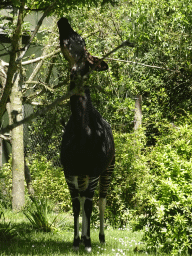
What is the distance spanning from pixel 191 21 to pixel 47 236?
756 cm

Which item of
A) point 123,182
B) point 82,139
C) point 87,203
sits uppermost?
point 82,139

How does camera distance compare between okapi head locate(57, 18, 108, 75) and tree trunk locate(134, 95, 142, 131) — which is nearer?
okapi head locate(57, 18, 108, 75)

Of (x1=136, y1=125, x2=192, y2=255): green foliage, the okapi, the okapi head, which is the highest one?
the okapi head

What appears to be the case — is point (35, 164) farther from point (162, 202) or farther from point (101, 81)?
point (162, 202)

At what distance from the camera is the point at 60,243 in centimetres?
581

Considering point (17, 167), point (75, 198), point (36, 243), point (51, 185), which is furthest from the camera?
point (51, 185)

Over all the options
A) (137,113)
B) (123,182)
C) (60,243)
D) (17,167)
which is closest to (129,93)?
(137,113)

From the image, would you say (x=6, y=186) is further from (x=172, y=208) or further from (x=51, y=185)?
(x=172, y=208)

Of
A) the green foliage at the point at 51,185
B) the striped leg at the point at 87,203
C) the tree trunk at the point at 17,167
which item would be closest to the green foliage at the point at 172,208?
the striped leg at the point at 87,203

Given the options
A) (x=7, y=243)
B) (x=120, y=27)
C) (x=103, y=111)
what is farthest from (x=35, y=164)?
(x=7, y=243)

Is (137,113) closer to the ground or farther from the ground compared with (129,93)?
closer to the ground

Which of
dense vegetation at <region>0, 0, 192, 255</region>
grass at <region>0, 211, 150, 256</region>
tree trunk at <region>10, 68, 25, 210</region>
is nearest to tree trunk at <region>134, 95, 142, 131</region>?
dense vegetation at <region>0, 0, 192, 255</region>

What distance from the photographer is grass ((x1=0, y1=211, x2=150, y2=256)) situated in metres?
5.17

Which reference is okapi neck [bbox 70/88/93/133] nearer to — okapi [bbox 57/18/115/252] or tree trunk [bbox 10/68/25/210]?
okapi [bbox 57/18/115/252]
